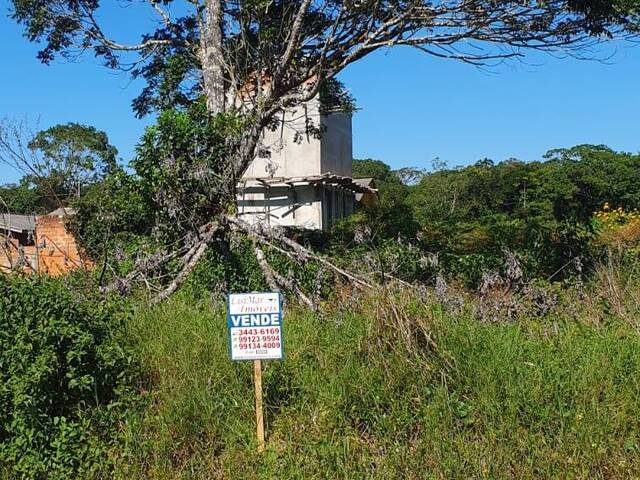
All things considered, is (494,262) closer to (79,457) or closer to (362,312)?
(362,312)

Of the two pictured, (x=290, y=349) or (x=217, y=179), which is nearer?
(x=290, y=349)

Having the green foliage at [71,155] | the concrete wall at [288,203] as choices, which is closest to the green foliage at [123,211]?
the green foliage at [71,155]

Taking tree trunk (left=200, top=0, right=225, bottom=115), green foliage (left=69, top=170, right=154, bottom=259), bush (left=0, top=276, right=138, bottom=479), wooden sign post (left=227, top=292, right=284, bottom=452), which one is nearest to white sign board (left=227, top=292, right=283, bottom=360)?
wooden sign post (left=227, top=292, right=284, bottom=452)

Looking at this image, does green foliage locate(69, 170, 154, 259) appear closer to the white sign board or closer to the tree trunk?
the tree trunk

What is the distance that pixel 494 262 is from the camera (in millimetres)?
10531

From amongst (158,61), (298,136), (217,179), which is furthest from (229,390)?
(158,61)

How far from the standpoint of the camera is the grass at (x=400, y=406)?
4020 mm

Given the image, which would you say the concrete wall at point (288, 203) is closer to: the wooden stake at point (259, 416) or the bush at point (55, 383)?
the bush at point (55, 383)

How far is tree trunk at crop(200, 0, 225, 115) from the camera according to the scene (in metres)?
11.9

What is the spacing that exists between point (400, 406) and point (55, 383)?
2217 mm

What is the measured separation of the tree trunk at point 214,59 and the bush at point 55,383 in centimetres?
749

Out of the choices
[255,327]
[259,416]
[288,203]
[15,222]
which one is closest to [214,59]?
[255,327]

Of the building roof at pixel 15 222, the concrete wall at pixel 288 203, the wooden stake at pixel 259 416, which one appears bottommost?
the wooden stake at pixel 259 416

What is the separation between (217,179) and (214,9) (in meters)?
3.61
